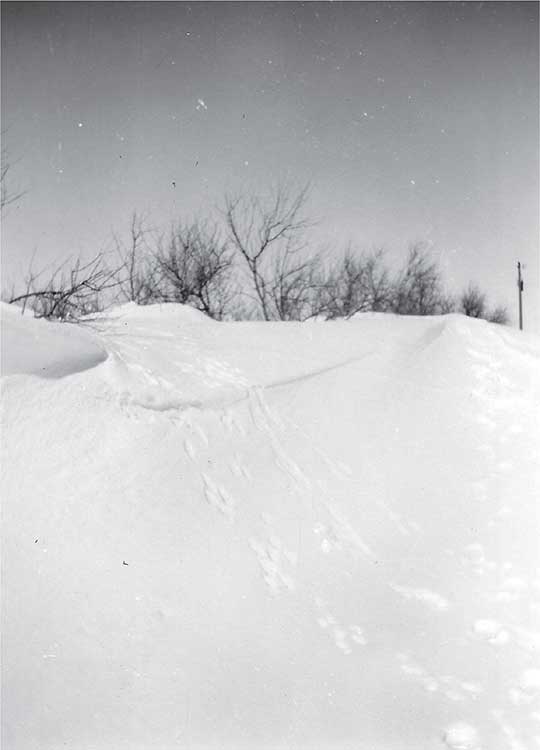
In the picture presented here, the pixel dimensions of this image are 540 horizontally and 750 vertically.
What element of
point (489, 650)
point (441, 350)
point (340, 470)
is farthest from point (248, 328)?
point (489, 650)

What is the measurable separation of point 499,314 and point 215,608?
113 ft

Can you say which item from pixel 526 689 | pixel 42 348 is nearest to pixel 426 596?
pixel 526 689

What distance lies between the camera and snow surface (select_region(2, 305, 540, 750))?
224 centimetres

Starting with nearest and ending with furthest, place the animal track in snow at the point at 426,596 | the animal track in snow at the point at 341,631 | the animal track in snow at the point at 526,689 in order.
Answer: the animal track in snow at the point at 526,689 → the animal track in snow at the point at 341,631 → the animal track in snow at the point at 426,596

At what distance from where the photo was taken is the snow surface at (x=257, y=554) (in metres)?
2.24

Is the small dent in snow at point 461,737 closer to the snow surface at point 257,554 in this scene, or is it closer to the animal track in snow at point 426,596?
the snow surface at point 257,554

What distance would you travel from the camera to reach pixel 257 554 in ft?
10.3

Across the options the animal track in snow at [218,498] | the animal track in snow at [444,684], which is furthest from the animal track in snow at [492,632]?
the animal track in snow at [218,498]

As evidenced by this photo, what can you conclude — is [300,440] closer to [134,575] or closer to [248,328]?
[134,575]

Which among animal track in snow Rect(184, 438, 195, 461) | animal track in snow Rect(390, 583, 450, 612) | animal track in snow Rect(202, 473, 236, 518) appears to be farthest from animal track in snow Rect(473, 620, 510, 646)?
animal track in snow Rect(184, 438, 195, 461)

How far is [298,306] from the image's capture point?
21141 mm

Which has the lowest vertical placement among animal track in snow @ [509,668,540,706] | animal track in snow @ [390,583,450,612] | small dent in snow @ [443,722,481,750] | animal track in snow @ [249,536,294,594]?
small dent in snow @ [443,722,481,750]

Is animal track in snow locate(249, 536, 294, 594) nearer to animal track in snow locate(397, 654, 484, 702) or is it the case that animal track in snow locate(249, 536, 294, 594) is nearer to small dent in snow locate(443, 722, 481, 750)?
animal track in snow locate(397, 654, 484, 702)

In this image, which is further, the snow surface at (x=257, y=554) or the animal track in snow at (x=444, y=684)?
the animal track in snow at (x=444, y=684)
